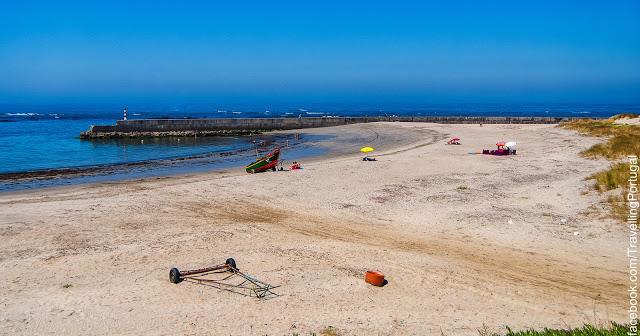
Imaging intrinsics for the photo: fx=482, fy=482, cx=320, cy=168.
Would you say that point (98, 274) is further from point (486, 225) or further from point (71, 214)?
point (486, 225)

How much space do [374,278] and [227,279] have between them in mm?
2920

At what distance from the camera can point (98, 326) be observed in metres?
7.75

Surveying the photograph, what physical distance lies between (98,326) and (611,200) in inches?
563

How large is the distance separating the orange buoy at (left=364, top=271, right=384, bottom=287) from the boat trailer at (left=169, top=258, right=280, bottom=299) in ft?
6.04

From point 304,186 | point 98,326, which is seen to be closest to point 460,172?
point 304,186

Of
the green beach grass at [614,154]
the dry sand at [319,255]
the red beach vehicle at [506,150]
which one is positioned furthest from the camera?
the red beach vehicle at [506,150]

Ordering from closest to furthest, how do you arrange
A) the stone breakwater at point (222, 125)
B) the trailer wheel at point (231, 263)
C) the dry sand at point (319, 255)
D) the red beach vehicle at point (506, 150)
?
→ the dry sand at point (319, 255) → the trailer wheel at point (231, 263) → the red beach vehicle at point (506, 150) → the stone breakwater at point (222, 125)

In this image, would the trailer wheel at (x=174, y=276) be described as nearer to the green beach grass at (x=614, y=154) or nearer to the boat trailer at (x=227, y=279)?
the boat trailer at (x=227, y=279)

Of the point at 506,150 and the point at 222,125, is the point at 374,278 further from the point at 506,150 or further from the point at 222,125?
the point at 222,125

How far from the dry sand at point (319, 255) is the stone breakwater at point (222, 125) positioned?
36993 millimetres

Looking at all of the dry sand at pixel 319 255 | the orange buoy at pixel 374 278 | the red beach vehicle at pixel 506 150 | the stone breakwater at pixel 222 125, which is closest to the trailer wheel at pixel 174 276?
the dry sand at pixel 319 255

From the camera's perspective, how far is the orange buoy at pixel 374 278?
9.24 meters

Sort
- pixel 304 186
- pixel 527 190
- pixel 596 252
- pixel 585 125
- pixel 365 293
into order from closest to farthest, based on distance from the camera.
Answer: pixel 365 293 < pixel 596 252 < pixel 527 190 < pixel 304 186 < pixel 585 125

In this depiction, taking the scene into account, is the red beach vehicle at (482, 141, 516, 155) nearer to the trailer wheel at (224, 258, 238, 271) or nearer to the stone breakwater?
the trailer wheel at (224, 258, 238, 271)
